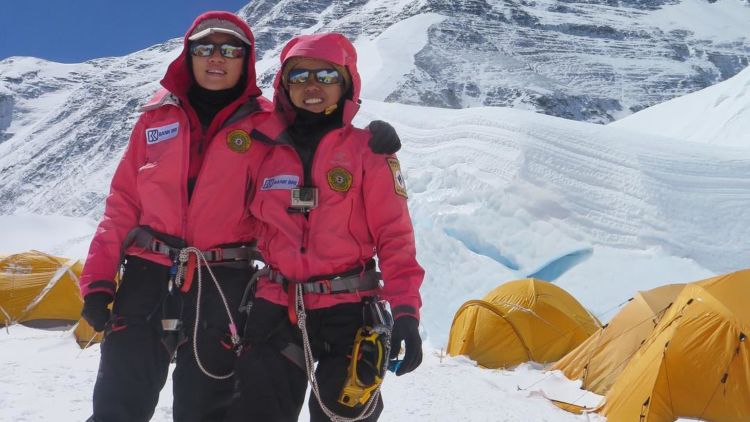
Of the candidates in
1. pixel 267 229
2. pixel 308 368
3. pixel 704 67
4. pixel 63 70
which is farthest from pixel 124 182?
pixel 63 70

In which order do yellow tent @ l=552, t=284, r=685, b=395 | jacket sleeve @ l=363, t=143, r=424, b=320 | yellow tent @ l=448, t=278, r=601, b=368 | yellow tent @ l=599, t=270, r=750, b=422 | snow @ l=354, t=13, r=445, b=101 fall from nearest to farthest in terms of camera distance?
1. jacket sleeve @ l=363, t=143, r=424, b=320
2. yellow tent @ l=599, t=270, r=750, b=422
3. yellow tent @ l=552, t=284, r=685, b=395
4. yellow tent @ l=448, t=278, r=601, b=368
5. snow @ l=354, t=13, r=445, b=101

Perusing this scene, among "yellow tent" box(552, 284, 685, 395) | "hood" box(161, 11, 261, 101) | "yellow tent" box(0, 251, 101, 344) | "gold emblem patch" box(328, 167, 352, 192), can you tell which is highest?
"hood" box(161, 11, 261, 101)

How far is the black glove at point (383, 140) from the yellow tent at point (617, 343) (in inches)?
197

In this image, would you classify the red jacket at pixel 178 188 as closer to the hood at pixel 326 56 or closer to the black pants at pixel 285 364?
the hood at pixel 326 56

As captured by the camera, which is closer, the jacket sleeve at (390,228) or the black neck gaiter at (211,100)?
the jacket sleeve at (390,228)

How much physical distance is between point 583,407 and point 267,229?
14.6ft

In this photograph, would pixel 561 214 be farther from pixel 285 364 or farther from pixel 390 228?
pixel 285 364

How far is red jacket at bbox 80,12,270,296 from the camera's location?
2.79 m

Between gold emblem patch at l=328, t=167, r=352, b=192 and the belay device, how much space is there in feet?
1.76

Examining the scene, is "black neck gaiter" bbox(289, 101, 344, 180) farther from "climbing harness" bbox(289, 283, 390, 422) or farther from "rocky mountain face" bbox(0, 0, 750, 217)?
"rocky mountain face" bbox(0, 0, 750, 217)

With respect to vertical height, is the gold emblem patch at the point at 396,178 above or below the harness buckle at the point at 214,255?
above

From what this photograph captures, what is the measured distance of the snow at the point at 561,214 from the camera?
1144cm

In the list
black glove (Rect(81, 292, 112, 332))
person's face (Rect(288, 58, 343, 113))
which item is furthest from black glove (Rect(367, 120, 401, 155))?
black glove (Rect(81, 292, 112, 332))

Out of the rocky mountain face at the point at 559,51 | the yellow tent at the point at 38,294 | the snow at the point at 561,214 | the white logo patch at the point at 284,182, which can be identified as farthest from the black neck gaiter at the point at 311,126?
the rocky mountain face at the point at 559,51
